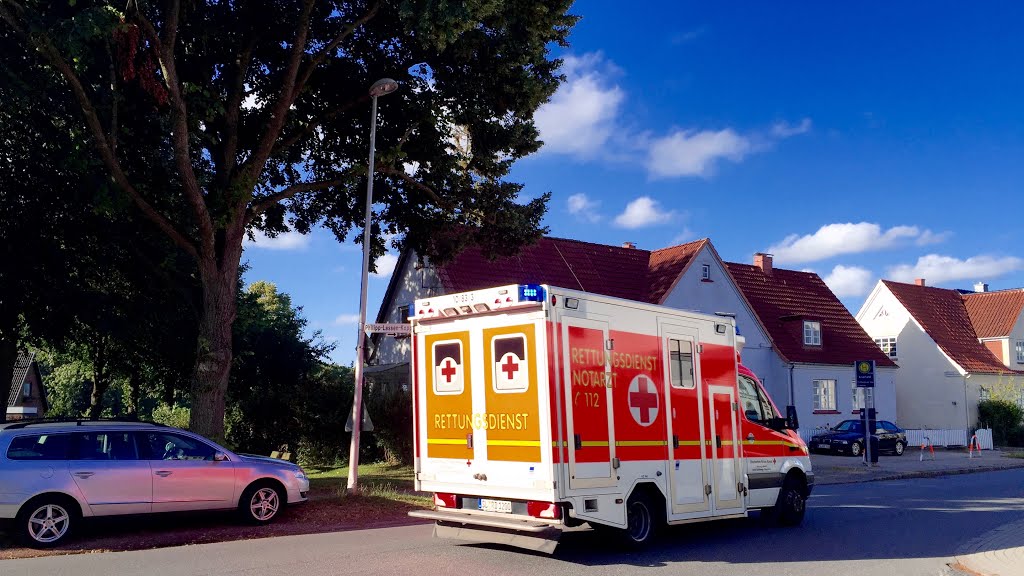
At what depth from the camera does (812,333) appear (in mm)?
39656

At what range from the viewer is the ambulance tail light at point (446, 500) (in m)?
10.2

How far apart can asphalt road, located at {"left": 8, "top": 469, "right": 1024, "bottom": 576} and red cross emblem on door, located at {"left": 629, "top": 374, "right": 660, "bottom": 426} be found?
164cm

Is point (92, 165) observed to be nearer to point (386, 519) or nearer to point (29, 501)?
point (29, 501)

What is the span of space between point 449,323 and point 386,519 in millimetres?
5049

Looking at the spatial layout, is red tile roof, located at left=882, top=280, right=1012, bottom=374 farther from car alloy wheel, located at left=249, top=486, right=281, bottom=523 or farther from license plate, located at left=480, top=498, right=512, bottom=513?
license plate, located at left=480, top=498, right=512, bottom=513

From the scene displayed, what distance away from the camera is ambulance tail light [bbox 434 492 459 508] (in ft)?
33.4

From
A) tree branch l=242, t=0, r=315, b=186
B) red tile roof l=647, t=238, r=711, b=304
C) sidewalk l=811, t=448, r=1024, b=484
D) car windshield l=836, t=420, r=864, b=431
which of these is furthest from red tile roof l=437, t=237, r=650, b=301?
tree branch l=242, t=0, r=315, b=186

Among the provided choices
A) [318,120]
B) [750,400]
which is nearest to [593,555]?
[750,400]

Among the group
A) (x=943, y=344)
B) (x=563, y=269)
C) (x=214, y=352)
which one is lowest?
(x=214, y=352)

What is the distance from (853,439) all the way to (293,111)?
24.1 metres

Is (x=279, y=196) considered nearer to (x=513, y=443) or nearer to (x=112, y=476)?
(x=112, y=476)

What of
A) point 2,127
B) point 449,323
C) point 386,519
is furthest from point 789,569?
point 2,127

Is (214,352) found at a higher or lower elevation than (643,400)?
higher

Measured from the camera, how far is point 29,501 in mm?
Result: 10594
